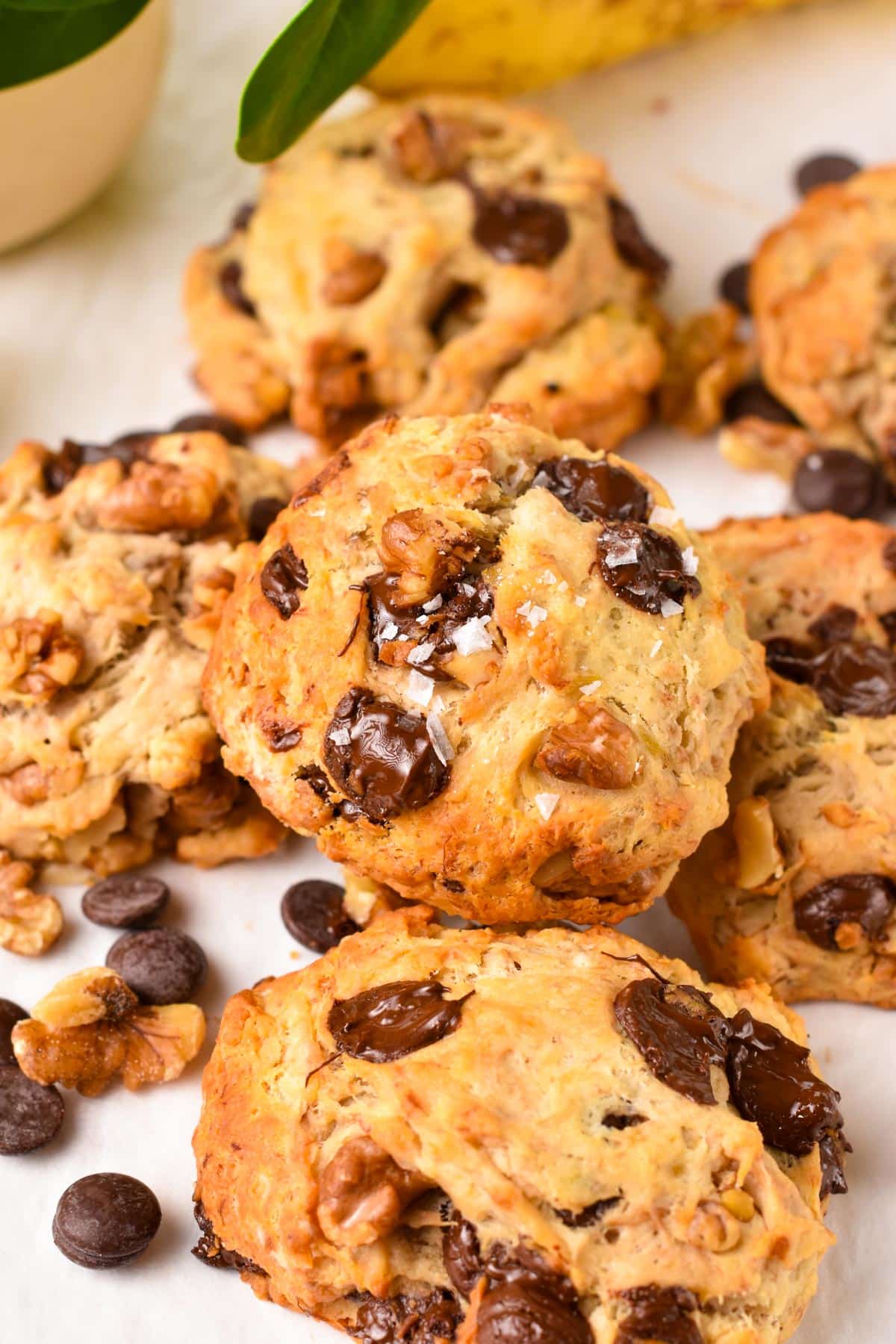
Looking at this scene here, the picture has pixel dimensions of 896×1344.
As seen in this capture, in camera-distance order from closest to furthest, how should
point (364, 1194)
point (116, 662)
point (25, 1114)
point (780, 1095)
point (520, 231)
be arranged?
1. point (364, 1194)
2. point (780, 1095)
3. point (25, 1114)
4. point (116, 662)
5. point (520, 231)

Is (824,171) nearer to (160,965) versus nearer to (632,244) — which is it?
(632,244)

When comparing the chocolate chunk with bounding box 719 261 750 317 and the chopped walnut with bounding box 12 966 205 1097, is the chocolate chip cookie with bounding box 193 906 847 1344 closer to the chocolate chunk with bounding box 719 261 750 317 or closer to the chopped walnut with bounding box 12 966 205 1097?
the chopped walnut with bounding box 12 966 205 1097

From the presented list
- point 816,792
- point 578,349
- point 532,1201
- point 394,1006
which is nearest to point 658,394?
point 578,349

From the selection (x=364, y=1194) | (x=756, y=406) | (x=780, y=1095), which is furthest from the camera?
(x=756, y=406)

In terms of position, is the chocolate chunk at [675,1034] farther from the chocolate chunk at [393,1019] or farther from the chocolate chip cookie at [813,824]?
the chocolate chip cookie at [813,824]

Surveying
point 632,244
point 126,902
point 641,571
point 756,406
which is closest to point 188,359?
point 632,244

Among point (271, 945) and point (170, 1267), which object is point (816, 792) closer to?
point (271, 945)

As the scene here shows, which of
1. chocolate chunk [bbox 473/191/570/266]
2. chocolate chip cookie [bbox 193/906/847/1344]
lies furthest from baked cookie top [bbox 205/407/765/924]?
chocolate chunk [bbox 473/191/570/266]
